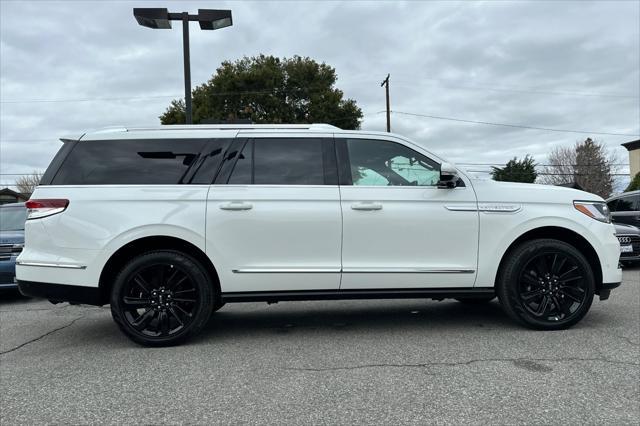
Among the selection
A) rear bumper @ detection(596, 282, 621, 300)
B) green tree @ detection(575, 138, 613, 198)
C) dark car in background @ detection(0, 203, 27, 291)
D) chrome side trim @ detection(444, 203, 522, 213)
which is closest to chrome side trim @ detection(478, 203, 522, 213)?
chrome side trim @ detection(444, 203, 522, 213)

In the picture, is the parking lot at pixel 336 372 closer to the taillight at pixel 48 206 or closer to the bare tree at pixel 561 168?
the taillight at pixel 48 206

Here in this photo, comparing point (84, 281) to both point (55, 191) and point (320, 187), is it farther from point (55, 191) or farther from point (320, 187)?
point (320, 187)

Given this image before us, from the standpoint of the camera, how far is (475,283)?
4.75m

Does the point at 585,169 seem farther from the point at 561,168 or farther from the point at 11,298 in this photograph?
the point at 11,298

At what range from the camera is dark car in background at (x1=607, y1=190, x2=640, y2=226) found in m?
10.5

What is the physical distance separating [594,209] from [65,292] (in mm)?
5040

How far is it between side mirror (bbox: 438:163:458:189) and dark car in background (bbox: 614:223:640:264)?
665 cm

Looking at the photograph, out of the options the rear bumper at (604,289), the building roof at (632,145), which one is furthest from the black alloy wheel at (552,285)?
the building roof at (632,145)

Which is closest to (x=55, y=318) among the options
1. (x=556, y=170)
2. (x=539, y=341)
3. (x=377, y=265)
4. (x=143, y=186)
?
(x=143, y=186)

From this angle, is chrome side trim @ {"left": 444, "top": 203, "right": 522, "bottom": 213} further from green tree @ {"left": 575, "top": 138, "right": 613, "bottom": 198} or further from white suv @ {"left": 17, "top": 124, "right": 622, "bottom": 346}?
green tree @ {"left": 575, "top": 138, "right": 613, "bottom": 198}

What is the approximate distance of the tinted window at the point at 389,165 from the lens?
4762mm

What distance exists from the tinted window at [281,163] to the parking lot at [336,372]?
1.51 metres

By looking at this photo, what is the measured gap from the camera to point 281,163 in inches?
186

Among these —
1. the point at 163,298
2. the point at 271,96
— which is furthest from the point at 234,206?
the point at 271,96
